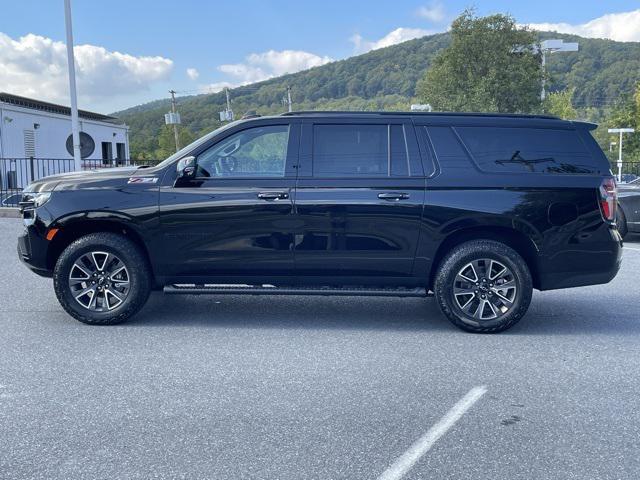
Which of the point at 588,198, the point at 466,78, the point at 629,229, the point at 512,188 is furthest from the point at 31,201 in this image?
the point at 466,78

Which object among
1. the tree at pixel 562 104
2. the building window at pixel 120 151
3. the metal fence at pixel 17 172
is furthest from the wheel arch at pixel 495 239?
the tree at pixel 562 104

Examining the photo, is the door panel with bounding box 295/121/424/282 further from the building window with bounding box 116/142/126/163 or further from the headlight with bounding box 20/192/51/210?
the building window with bounding box 116/142/126/163

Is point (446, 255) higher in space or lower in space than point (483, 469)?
higher

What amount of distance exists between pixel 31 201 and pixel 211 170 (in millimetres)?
1702

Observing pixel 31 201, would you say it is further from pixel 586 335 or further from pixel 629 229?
pixel 629 229

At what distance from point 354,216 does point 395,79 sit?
2301 inches

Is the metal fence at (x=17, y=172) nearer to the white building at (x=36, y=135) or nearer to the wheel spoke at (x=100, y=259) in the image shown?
the white building at (x=36, y=135)

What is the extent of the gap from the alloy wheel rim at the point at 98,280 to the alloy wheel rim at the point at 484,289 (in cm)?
301

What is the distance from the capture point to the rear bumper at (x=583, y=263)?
557 centimetres

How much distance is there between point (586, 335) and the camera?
559 cm

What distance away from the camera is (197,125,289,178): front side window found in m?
5.67

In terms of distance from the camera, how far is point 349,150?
565 cm

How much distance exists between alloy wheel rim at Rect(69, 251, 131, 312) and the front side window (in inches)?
45.4

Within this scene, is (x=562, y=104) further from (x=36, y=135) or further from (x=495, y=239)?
(x=495, y=239)
